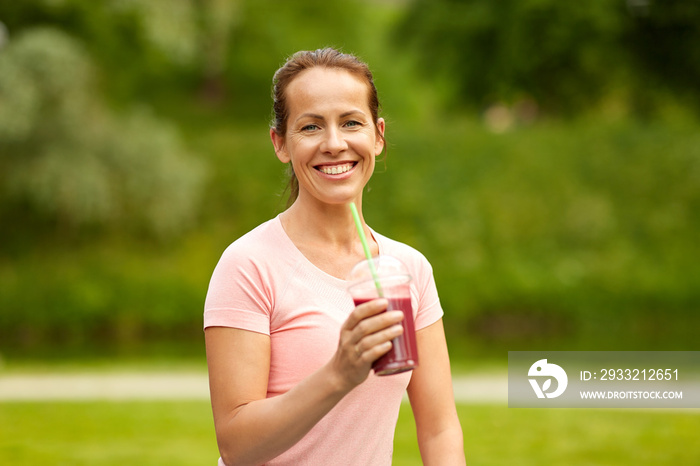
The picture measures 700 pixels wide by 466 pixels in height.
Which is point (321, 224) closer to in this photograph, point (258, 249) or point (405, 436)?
point (258, 249)

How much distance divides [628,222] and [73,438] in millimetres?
14742

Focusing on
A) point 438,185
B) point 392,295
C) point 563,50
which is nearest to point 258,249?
point 392,295

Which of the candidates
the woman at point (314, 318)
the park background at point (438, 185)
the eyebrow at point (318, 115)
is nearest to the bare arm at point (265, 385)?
the woman at point (314, 318)

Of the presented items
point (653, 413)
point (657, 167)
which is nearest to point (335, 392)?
point (653, 413)

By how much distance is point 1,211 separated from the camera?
19188 millimetres

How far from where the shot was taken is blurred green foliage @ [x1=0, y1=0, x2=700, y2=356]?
1691 cm

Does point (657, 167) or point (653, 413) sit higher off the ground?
point (657, 167)

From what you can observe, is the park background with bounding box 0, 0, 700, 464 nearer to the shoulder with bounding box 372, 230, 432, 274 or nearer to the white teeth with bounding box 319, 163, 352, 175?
the shoulder with bounding box 372, 230, 432, 274

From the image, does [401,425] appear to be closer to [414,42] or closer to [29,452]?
[29,452]

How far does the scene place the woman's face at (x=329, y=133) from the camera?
6.99ft

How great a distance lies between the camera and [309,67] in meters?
2.15

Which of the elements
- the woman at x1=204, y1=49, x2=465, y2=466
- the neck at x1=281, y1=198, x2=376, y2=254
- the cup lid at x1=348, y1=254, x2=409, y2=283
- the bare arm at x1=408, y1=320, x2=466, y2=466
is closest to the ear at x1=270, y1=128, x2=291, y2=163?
the woman at x1=204, y1=49, x2=465, y2=466

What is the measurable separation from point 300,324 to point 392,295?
0.91ft

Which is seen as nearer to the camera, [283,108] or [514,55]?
[283,108]
